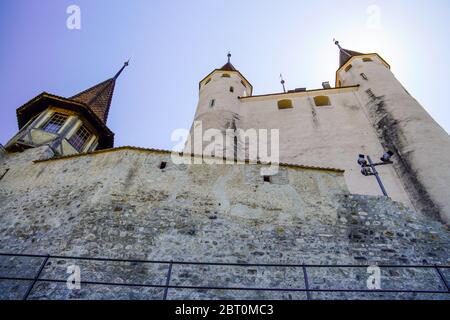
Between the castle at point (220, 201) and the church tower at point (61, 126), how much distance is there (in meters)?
0.06

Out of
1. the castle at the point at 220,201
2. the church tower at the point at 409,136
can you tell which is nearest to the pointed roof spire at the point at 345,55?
the church tower at the point at 409,136

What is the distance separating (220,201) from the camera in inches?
369

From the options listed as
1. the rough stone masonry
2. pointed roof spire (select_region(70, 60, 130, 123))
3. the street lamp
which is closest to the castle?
the rough stone masonry

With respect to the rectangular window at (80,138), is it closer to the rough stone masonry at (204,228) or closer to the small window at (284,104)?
the rough stone masonry at (204,228)

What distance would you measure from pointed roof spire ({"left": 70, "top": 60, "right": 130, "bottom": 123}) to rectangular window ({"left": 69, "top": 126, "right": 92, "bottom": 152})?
4.04 ft

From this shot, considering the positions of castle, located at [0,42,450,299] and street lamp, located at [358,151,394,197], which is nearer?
castle, located at [0,42,450,299]

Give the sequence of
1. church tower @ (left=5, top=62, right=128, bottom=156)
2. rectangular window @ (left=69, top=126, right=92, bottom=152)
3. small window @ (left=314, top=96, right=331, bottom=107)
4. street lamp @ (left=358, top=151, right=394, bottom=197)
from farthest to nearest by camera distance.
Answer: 1. small window @ (left=314, top=96, right=331, bottom=107)
2. rectangular window @ (left=69, top=126, right=92, bottom=152)
3. church tower @ (left=5, top=62, right=128, bottom=156)
4. street lamp @ (left=358, top=151, right=394, bottom=197)

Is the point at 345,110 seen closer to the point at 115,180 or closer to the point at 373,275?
the point at 373,275

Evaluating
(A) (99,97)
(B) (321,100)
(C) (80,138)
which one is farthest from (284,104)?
(C) (80,138)

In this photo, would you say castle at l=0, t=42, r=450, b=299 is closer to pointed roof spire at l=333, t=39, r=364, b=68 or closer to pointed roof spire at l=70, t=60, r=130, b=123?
pointed roof spire at l=70, t=60, r=130, b=123

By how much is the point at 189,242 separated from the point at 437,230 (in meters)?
7.00

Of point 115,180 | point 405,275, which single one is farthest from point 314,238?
A: point 115,180

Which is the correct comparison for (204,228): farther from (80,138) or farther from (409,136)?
(409,136)

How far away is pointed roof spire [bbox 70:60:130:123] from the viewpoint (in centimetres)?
1723
